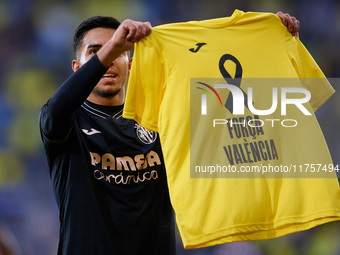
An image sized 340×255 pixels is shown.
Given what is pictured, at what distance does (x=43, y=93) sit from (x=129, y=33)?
1663 millimetres

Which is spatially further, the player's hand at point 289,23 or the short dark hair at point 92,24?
the short dark hair at point 92,24

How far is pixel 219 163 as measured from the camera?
1268 mm

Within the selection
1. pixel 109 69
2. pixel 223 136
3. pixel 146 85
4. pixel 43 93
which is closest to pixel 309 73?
pixel 223 136

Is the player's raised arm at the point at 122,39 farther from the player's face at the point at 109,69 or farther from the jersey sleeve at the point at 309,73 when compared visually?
the jersey sleeve at the point at 309,73

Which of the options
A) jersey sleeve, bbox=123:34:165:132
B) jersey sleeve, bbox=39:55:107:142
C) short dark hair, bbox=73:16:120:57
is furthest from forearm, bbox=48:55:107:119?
short dark hair, bbox=73:16:120:57

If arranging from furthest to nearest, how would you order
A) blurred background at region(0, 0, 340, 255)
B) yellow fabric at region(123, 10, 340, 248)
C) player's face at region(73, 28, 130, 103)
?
blurred background at region(0, 0, 340, 255), player's face at region(73, 28, 130, 103), yellow fabric at region(123, 10, 340, 248)

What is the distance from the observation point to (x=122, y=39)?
1.26 meters

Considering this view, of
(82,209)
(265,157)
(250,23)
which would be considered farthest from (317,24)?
(82,209)

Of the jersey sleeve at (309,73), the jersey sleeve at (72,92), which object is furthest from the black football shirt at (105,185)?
the jersey sleeve at (309,73)

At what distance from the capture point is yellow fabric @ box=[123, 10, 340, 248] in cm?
122

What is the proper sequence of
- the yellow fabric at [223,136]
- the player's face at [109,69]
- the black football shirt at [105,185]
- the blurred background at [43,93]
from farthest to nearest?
the blurred background at [43,93] < the player's face at [109,69] < the black football shirt at [105,185] < the yellow fabric at [223,136]

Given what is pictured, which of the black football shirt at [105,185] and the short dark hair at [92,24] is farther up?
the short dark hair at [92,24]

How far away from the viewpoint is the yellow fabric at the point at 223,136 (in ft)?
4.02

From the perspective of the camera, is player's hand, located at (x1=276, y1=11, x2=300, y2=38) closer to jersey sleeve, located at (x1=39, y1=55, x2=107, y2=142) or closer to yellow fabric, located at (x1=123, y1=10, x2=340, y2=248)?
yellow fabric, located at (x1=123, y1=10, x2=340, y2=248)
